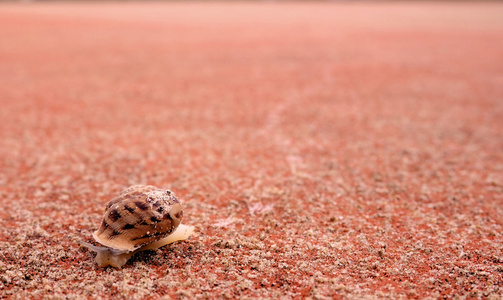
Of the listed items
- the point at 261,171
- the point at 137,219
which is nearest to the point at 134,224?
the point at 137,219

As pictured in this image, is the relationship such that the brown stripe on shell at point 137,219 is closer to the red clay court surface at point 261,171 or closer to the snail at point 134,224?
the snail at point 134,224

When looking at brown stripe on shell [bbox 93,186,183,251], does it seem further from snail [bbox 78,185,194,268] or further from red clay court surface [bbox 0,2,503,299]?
red clay court surface [bbox 0,2,503,299]

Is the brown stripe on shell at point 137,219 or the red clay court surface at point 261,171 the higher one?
the brown stripe on shell at point 137,219

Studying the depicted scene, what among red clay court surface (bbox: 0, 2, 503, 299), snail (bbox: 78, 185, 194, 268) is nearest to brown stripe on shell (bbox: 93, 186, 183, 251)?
snail (bbox: 78, 185, 194, 268)

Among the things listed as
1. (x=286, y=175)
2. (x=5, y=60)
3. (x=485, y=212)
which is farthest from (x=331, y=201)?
(x=5, y=60)

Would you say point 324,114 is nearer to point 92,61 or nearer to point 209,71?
point 209,71

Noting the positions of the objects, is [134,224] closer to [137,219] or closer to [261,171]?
[137,219]

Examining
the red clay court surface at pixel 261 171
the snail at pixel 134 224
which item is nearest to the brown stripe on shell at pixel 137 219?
the snail at pixel 134 224
